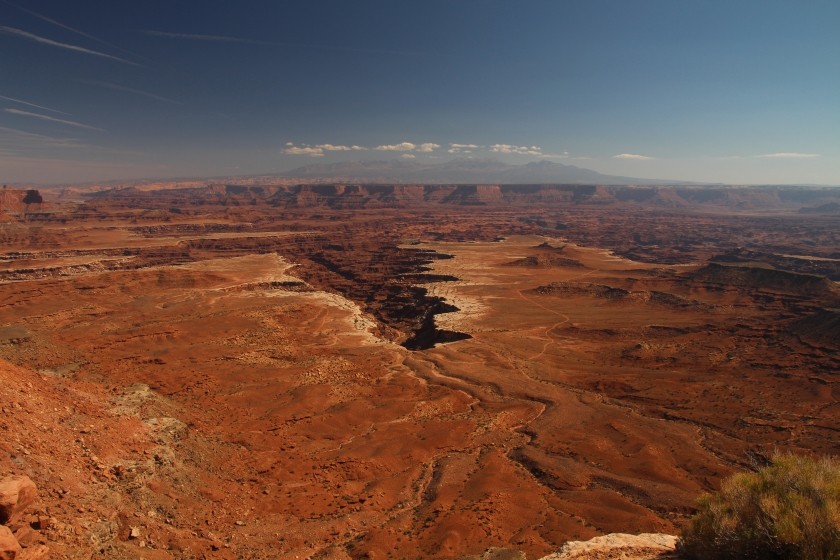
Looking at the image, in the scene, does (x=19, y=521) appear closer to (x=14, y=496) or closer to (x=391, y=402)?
(x=14, y=496)

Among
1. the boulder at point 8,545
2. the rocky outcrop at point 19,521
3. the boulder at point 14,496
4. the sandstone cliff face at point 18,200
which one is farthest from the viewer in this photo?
the sandstone cliff face at point 18,200

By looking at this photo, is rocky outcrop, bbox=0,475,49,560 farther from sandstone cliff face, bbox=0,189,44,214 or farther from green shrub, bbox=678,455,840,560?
sandstone cliff face, bbox=0,189,44,214

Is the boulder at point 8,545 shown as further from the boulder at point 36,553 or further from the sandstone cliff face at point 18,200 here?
the sandstone cliff face at point 18,200

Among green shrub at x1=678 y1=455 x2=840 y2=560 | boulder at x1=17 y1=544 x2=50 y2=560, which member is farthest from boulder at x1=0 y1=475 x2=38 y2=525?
green shrub at x1=678 y1=455 x2=840 y2=560

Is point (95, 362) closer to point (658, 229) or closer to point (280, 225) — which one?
point (280, 225)

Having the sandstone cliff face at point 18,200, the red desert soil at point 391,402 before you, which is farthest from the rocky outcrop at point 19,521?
the sandstone cliff face at point 18,200

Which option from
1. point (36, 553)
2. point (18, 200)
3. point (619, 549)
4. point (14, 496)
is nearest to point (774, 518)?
point (619, 549)

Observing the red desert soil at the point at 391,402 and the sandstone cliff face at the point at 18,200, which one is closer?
the red desert soil at the point at 391,402
